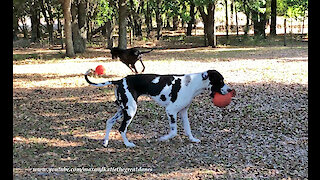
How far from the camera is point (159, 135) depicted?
7.89m

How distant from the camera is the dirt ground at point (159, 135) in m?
6.06

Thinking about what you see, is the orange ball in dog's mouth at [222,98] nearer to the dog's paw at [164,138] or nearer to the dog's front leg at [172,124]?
the dog's front leg at [172,124]

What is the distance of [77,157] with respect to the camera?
6.62 metres

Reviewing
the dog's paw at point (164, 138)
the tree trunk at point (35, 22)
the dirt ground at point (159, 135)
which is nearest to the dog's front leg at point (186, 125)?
the dirt ground at point (159, 135)

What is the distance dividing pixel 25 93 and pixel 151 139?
645cm

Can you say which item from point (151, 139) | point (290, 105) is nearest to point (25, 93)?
point (151, 139)

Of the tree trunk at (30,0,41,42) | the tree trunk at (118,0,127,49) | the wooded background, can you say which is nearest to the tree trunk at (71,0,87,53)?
the wooded background

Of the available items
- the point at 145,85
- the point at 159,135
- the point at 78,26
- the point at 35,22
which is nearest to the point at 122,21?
the point at 78,26

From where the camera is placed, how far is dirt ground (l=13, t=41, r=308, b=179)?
6.06 meters

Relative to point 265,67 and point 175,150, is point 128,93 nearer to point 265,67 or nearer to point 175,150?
point 175,150

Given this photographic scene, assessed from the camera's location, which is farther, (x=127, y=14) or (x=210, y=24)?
Result: (x=127, y=14)

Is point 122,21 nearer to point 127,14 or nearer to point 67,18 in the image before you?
point 67,18
